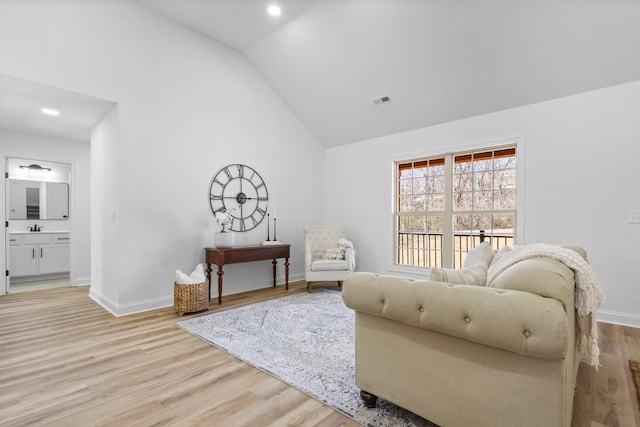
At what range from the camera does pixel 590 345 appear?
5.32ft

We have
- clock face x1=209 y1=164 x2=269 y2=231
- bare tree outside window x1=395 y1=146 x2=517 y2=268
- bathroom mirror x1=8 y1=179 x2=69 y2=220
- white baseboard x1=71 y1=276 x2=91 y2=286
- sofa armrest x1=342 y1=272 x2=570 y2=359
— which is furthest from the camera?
bathroom mirror x1=8 y1=179 x2=69 y2=220

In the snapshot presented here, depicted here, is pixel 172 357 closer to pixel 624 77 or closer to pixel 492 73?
pixel 492 73

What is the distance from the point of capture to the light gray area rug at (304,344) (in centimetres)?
171

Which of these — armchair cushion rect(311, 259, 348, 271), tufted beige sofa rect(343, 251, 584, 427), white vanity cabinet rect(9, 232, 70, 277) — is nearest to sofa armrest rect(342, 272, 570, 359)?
tufted beige sofa rect(343, 251, 584, 427)

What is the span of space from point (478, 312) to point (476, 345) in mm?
170

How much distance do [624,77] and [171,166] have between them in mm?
4978

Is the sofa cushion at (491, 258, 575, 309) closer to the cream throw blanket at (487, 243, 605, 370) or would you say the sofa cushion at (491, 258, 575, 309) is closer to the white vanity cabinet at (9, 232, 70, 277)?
the cream throw blanket at (487, 243, 605, 370)

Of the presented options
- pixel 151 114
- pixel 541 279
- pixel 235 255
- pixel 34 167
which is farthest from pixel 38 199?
pixel 541 279

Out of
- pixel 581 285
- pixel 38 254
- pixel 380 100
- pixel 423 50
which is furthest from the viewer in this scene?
pixel 38 254

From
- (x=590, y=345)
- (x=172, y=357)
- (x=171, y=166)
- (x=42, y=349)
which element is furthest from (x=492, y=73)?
(x=42, y=349)

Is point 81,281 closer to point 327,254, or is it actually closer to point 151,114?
point 151,114

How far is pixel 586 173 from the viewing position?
3.32 m

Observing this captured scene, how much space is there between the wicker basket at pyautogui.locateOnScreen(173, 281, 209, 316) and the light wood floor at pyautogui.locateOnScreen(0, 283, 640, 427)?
281mm

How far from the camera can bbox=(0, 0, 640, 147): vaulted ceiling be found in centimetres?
295
